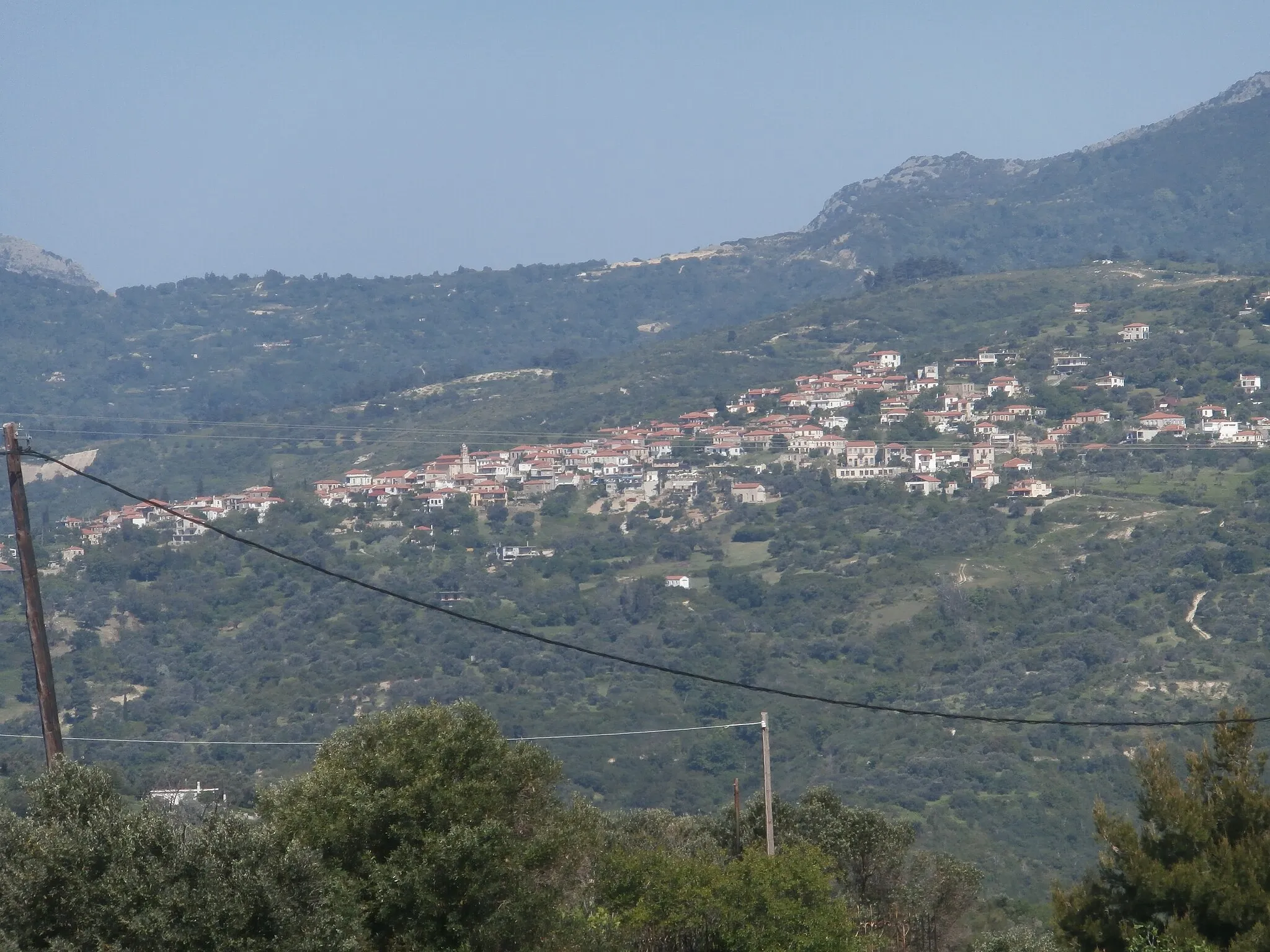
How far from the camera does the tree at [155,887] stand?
8648 millimetres

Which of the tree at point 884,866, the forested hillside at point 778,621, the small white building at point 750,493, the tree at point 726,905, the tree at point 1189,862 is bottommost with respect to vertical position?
the forested hillside at point 778,621

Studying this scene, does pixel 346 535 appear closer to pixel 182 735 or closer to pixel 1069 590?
pixel 182 735

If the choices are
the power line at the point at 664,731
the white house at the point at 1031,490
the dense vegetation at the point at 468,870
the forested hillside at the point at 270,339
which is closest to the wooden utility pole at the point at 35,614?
the dense vegetation at the point at 468,870

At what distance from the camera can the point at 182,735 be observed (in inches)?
2493

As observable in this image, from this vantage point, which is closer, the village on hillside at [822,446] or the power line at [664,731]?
the power line at [664,731]

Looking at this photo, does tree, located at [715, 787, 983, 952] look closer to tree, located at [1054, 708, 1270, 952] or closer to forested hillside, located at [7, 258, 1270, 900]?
tree, located at [1054, 708, 1270, 952]

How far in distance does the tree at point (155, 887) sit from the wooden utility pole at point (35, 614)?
1309mm

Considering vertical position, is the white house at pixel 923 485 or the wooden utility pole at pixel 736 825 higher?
the wooden utility pole at pixel 736 825

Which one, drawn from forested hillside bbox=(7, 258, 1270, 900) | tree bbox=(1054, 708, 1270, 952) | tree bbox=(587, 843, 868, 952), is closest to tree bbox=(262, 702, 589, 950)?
tree bbox=(587, 843, 868, 952)

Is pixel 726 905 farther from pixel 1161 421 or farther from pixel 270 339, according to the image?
pixel 270 339

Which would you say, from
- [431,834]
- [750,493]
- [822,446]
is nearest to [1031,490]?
[750,493]

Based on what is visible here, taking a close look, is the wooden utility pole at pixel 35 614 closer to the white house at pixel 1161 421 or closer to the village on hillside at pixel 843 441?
the village on hillside at pixel 843 441

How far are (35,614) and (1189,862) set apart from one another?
8.56 m

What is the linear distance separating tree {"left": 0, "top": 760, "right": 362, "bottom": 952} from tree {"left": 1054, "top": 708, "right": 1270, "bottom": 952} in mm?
5941
